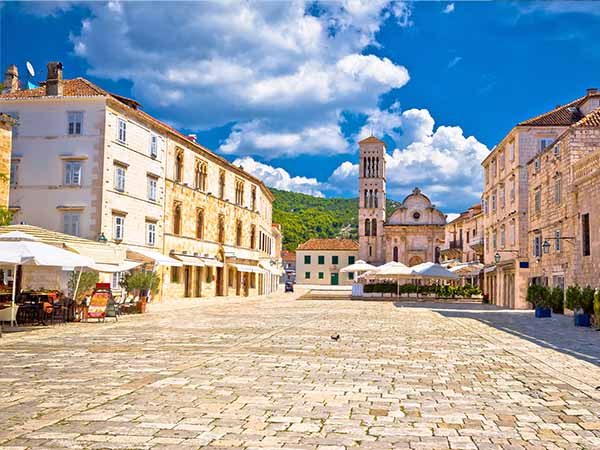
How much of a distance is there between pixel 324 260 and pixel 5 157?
7726 centimetres

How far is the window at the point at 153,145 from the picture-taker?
35.7m

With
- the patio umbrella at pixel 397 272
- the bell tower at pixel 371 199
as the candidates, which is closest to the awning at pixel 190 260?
the patio umbrella at pixel 397 272

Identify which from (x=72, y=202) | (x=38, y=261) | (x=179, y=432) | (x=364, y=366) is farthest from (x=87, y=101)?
(x=179, y=432)

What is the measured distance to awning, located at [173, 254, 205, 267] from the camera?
3877 cm

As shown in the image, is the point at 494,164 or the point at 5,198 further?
the point at 494,164

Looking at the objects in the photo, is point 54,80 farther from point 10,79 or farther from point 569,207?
point 569,207

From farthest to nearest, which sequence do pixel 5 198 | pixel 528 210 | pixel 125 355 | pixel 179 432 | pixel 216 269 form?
pixel 216 269 → pixel 528 210 → pixel 5 198 → pixel 125 355 → pixel 179 432

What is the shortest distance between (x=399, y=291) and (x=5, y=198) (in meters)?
27.7

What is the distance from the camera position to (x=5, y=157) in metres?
23.0

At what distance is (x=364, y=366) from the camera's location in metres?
10.5

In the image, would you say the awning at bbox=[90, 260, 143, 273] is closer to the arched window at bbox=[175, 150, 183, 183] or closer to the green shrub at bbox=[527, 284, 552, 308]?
the green shrub at bbox=[527, 284, 552, 308]

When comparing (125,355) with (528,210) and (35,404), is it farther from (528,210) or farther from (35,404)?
(528,210)

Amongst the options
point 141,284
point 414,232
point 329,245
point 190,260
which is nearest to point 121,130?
point 190,260

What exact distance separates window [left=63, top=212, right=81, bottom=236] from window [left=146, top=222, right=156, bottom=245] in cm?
519
